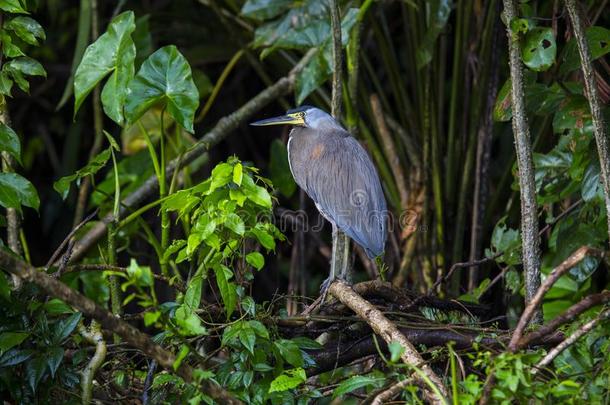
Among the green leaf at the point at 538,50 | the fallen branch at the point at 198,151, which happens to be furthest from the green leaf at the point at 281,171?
the green leaf at the point at 538,50

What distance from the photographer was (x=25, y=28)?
2.38 meters

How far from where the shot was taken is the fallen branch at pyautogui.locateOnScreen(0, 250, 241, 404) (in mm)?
1679

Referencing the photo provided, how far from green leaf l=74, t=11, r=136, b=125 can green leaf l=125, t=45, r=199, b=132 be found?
37mm

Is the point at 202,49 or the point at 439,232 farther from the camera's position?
the point at 202,49

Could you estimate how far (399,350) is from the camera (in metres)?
1.64

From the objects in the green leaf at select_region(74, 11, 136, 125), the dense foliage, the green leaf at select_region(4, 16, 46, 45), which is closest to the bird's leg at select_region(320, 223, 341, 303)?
the dense foliage

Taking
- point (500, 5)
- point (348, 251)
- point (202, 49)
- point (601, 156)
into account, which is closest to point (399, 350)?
point (601, 156)

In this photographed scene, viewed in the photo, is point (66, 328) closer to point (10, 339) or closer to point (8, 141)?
point (10, 339)

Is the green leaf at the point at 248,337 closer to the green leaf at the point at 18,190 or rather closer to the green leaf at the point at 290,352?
the green leaf at the point at 290,352

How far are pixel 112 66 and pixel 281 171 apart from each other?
58.3 inches

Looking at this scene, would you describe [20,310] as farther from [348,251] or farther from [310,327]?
[348,251]

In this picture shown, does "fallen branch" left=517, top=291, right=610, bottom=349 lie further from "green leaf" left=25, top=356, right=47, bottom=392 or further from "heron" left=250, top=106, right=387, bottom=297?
"heron" left=250, top=106, right=387, bottom=297

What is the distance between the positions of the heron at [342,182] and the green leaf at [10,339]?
4.18ft

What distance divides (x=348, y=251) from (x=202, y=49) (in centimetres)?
142
